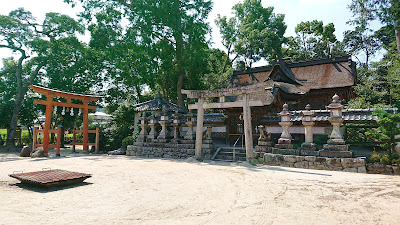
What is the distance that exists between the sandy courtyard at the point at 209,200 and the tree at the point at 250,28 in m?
24.3

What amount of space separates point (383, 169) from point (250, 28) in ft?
79.5

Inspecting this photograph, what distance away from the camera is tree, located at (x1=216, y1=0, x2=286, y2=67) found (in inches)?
1153

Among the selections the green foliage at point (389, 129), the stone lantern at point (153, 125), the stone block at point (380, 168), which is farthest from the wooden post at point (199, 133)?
the stone block at point (380, 168)

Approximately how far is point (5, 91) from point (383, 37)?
39.3 metres

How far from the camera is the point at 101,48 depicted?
21.0m

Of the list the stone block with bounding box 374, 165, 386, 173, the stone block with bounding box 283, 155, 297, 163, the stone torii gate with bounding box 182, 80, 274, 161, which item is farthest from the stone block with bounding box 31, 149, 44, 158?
the stone block with bounding box 374, 165, 386, 173

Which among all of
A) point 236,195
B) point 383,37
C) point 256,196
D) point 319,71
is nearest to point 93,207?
point 236,195

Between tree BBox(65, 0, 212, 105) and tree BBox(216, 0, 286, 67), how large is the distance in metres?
11.4

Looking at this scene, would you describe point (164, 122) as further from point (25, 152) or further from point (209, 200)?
point (209, 200)

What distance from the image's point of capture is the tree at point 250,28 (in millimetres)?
29281

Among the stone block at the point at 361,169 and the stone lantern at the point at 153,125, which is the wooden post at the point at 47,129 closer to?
the stone lantern at the point at 153,125

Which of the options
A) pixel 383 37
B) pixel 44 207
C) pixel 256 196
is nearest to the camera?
pixel 44 207

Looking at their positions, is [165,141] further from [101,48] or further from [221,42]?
[221,42]

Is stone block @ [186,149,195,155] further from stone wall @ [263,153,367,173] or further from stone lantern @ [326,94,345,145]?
stone lantern @ [326,94,345,145]
